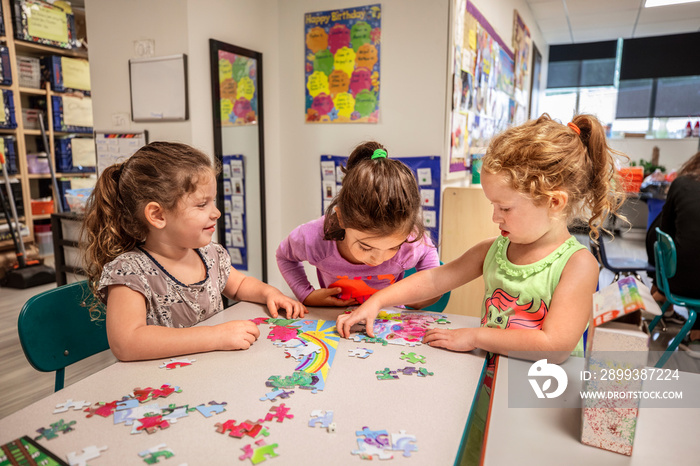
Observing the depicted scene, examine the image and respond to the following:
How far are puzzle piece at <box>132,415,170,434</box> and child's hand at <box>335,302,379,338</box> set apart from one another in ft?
1.58

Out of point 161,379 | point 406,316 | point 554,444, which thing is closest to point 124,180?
point 161,379

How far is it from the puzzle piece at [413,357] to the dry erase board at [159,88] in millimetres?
1868

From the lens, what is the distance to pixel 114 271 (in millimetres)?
1137

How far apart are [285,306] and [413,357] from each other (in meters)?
0.45

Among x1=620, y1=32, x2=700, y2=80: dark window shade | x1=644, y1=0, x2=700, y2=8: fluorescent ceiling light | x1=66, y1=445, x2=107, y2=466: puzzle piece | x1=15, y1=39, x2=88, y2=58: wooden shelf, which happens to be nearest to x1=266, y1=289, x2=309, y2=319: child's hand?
x1=66, y1=445, x2=107, y2=466: puzzle piece

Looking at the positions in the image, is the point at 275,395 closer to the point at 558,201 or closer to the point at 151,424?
the point at 151,424

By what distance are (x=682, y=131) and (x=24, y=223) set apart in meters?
8.73

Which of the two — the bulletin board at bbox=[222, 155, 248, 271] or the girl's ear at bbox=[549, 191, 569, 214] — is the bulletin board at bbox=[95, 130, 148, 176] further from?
the girl's ear at bbox=[549, 191, 569, 214]

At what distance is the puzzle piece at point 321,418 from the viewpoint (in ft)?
2.54

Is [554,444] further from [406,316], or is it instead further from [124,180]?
[124,180]

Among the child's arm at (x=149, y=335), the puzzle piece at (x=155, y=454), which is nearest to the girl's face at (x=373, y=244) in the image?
the child's arm at (x=149, y=335)

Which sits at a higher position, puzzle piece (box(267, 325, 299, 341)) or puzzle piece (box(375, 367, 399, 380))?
puzzle piece (box(375, 367, 399, 380))

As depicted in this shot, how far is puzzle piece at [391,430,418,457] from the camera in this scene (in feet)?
2.33

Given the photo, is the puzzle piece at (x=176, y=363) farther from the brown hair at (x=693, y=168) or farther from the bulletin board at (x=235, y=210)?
the brown hair at (x=693, y=168)
